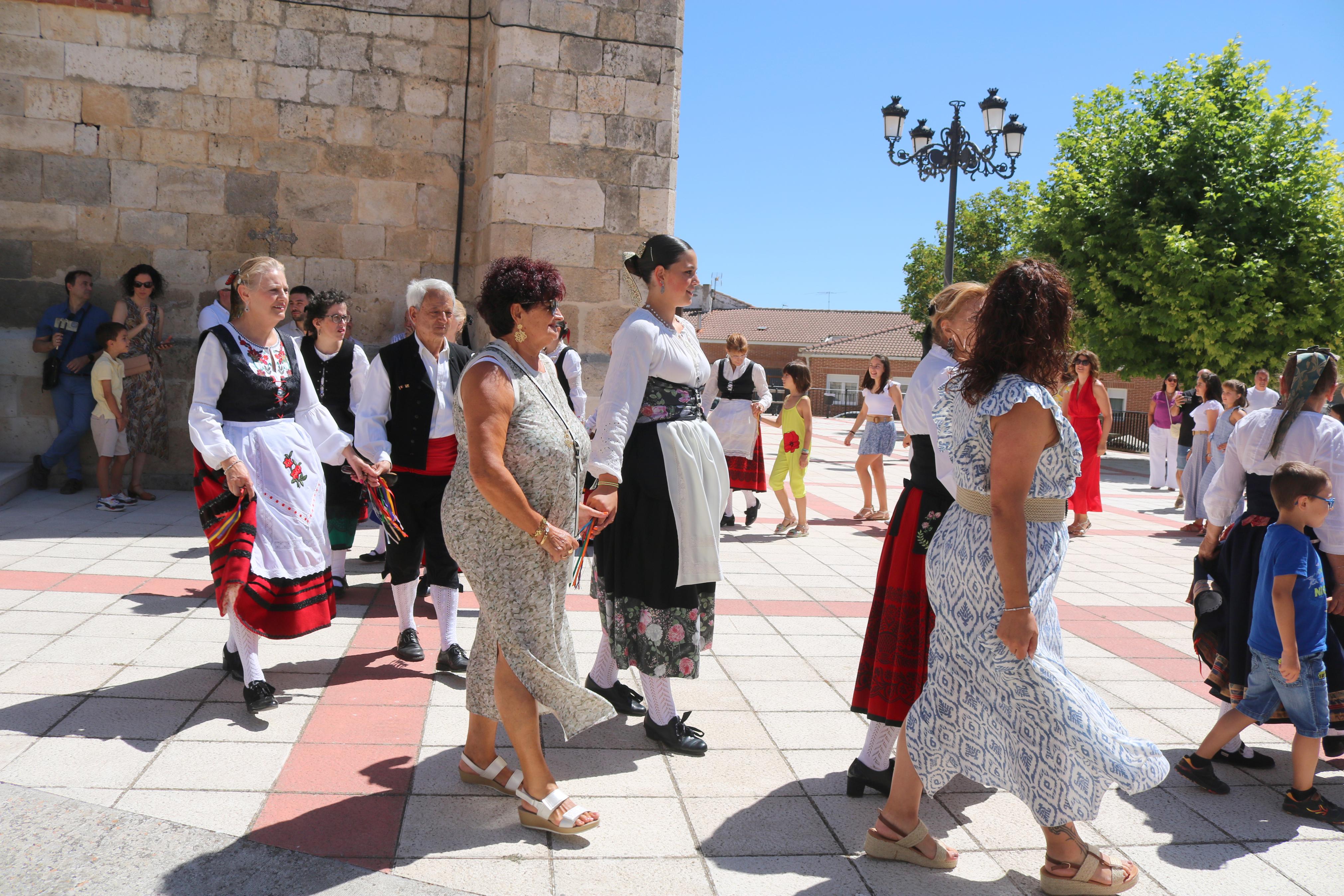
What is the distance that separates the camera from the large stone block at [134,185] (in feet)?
28.3

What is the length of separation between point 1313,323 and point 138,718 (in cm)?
2244

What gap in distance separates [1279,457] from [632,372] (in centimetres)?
248

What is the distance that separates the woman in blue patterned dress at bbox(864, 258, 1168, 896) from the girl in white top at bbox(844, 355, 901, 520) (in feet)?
23.0

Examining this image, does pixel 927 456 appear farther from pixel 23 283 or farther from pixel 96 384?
pixel 23 283

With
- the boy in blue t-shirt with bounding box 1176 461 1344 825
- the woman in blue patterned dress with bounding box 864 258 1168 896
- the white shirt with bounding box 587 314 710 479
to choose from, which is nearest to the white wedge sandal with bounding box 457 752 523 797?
the white shirt with bounding box 587 314 710 479

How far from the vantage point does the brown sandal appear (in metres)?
2.62

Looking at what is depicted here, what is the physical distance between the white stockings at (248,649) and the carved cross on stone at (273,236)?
5850 mm

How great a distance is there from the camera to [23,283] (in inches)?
342

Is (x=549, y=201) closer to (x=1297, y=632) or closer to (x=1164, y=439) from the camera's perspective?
(x=1297, y=632)

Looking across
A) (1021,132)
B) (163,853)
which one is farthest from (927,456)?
(1021,132)

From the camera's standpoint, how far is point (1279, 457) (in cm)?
365

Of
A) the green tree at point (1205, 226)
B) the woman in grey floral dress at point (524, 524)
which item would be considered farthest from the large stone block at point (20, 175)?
the green tree at point (1205, 226)

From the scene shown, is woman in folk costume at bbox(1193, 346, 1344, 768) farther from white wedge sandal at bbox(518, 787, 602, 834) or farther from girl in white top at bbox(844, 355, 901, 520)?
girl in white top at bbox(844, 355, 901, 520)

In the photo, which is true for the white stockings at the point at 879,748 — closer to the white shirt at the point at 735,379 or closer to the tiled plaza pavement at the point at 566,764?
the tiled plaza pavement at the point at 566,764
